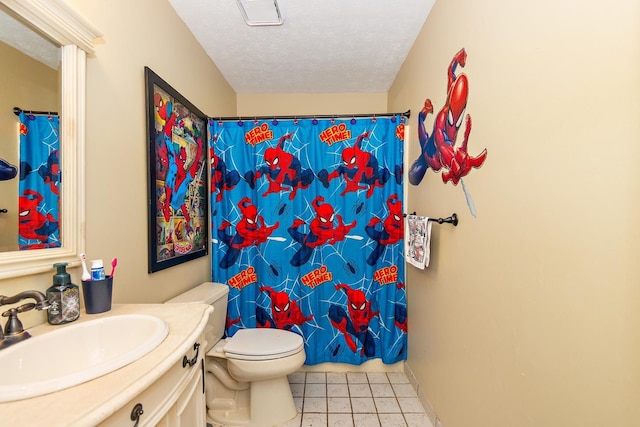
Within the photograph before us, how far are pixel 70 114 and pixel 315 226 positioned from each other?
58.2 inches

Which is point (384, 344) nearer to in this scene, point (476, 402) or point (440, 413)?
point (440, 413)

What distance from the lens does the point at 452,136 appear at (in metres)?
1.44

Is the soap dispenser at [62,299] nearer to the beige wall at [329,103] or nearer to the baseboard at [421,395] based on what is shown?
the baseboard at [421,395]

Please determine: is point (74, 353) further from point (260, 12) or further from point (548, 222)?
point (260, 12)

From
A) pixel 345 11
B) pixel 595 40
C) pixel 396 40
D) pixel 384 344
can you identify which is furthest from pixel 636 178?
pixel 384 344

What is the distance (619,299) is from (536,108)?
536 millimetres

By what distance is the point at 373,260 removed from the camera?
2.18 meters

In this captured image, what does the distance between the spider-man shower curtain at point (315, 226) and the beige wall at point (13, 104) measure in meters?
1.28

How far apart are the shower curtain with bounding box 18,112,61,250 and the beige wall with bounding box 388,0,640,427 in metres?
1.46

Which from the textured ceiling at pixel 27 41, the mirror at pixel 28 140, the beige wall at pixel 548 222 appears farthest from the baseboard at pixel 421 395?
the textured ceiling at pixel 27 41

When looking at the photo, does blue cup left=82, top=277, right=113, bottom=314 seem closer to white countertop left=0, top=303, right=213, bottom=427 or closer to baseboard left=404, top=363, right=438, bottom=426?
white countertop left=0, top=303, right=213, bottom=427

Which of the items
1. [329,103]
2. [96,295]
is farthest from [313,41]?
[96,295]

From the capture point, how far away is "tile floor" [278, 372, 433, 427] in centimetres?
176

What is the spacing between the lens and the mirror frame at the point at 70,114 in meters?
0.92
